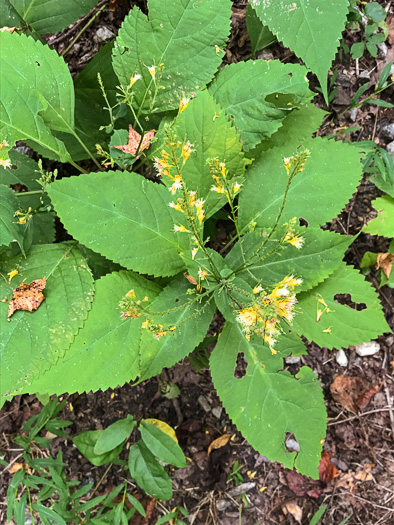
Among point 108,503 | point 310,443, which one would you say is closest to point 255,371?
point 310,443

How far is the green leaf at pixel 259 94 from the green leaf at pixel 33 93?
690mm

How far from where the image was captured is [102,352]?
5.68ft

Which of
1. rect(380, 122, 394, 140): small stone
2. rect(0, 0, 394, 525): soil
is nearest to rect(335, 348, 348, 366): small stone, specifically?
rect(0, 0, 394, 525): soil

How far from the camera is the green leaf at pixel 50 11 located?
1.97 meters

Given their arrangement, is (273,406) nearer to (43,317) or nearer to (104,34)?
(43,317)

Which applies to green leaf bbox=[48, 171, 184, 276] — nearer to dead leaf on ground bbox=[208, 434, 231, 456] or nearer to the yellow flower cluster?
the yellow flower cluster

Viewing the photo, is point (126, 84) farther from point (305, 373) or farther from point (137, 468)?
point (137, 468)

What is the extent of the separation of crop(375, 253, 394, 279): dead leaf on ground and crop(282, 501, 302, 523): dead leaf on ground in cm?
154

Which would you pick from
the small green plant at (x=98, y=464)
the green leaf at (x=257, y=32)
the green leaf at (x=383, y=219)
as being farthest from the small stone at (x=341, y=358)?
the green leaf at (x=257, y=32)

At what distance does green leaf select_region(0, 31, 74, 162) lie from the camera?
1711mm

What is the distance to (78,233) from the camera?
1624mm

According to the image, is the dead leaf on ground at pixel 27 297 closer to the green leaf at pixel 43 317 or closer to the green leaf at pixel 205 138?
the green leaf at pixel 43 317

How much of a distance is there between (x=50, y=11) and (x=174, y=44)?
670 mm

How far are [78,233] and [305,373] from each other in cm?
114
